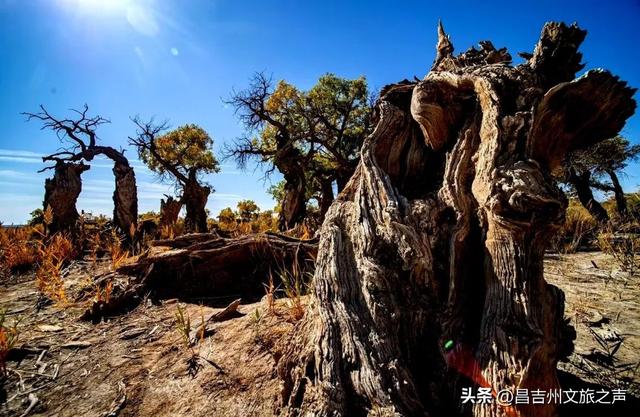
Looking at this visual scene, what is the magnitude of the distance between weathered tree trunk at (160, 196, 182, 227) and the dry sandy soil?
7.67 meters

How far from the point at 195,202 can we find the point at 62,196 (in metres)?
4.67

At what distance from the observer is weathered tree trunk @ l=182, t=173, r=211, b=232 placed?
13594 mm

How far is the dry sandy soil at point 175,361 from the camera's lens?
230 cm

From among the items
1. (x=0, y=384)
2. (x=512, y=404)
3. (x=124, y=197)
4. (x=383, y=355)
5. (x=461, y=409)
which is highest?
(x=124, y=197)

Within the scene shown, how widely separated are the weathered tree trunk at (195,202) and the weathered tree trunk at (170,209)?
1280 millimetres

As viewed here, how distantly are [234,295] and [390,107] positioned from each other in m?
3.59

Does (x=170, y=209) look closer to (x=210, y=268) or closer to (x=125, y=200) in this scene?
(x=125, y=200)

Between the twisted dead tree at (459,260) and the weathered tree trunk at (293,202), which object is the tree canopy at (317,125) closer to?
the weathered tree trunk at (293,202)

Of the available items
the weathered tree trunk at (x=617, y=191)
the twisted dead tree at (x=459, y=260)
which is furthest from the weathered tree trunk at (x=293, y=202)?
the weathered tree trunk at (x=617, y=191)

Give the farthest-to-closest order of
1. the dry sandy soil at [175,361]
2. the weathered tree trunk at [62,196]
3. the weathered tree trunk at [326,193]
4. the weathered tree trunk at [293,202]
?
the weathered tree trunk at [326,193] < the weathered tree trunk at [293,202] < the weathered tree trunk at [62,196] < the dry sandy soil at [175,361]

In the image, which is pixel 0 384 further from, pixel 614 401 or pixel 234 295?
pixel 614 401

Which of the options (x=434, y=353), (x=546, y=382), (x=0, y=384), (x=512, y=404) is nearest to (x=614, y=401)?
(x=546, y=382)

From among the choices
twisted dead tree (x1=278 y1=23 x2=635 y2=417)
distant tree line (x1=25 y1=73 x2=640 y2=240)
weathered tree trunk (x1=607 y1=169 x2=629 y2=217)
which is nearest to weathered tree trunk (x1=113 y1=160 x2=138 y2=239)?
distant tree line (x1=25 y1=73 x2=640 y2=240)

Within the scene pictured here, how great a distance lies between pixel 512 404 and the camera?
5.42 feet
